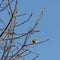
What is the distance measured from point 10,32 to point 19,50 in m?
0.37

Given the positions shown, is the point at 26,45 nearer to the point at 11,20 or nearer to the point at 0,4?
the point at 11,20

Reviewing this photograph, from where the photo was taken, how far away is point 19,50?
3.93 metres

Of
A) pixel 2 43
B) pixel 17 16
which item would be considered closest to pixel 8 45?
pixel 2 43

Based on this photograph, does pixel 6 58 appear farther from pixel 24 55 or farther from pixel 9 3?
pixel 9 3

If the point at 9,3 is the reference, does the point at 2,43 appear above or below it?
below

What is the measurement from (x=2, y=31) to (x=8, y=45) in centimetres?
30

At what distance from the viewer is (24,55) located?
4.26 m

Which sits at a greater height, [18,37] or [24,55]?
[18,37]

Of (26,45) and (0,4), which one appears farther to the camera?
(0,4)

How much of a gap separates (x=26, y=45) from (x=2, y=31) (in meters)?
0.52

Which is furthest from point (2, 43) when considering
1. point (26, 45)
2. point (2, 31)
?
point (26, 45)

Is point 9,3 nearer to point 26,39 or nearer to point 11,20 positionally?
point 11,20

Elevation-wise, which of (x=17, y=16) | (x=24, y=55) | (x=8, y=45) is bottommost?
(x=24, y=55)

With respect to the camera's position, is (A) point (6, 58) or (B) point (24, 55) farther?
(B) point (24, 55)
